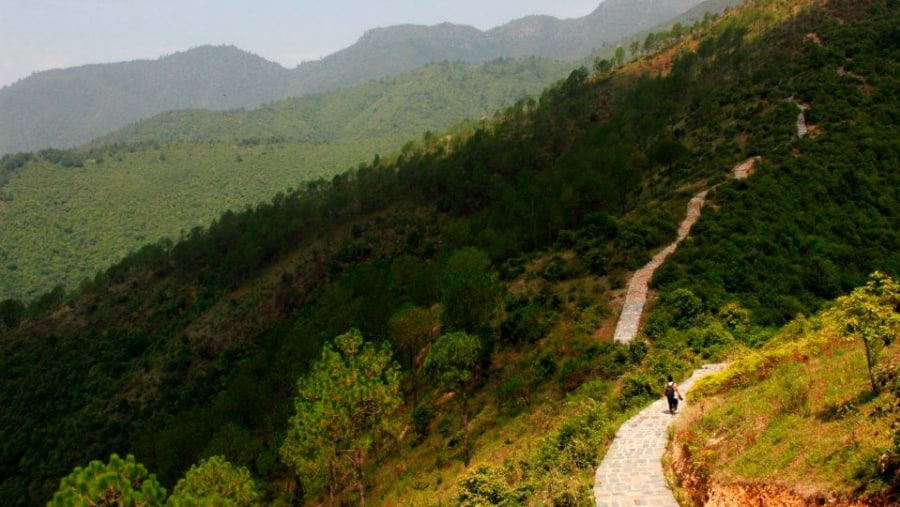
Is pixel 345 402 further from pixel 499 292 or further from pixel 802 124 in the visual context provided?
pixel 802 124

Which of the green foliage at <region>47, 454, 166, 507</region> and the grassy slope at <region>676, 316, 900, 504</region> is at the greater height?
the green foliage at <region>47, 454, 166, 507</region>

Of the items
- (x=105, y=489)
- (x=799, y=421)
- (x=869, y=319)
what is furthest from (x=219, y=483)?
(x=869, y=319)

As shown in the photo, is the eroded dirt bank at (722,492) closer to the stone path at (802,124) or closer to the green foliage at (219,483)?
the green foliage at (219,483)

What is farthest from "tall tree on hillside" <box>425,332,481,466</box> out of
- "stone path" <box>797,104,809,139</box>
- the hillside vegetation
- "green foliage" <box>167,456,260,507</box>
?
"stone path" <box>797,104,809,139</box>

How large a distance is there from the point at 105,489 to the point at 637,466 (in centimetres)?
1511

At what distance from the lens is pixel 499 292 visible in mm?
36281

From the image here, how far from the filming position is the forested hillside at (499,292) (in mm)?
27922

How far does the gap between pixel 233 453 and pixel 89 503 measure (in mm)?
→ 25174

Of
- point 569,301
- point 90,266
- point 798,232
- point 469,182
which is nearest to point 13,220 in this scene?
point 90,266

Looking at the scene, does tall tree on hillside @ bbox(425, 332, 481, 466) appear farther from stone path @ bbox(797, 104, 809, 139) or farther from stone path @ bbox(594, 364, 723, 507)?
stone path @ bbox(797, 104, 809, 139)

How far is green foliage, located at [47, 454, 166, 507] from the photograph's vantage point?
14078 millimetres

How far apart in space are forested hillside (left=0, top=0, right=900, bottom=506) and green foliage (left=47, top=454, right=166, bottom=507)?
1.20 ft

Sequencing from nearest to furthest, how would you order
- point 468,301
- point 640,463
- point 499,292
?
point 640,463 → point 468,301 → point 499,292

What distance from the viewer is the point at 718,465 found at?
48.1 feet
